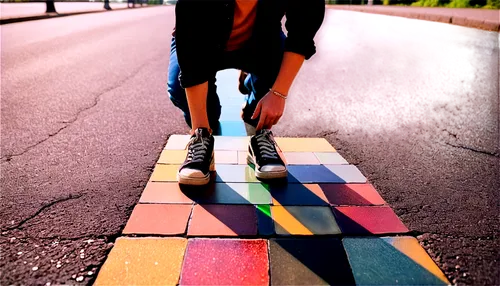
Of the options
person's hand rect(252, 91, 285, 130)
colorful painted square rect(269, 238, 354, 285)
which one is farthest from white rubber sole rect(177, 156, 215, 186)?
colorful painted square rect(269, 238, 354, 285)

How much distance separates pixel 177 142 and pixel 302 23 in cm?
96

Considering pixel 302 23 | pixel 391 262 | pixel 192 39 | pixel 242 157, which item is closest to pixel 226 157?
pixel 242 157

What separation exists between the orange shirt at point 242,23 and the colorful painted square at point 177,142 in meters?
0.60

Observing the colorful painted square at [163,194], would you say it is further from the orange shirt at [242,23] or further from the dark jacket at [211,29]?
the orange shirt at [242,23]

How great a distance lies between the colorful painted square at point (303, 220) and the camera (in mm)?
1360

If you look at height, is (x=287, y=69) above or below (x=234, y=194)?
above

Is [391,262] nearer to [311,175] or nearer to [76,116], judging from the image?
[311,175]

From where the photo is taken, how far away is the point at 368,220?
1432mm

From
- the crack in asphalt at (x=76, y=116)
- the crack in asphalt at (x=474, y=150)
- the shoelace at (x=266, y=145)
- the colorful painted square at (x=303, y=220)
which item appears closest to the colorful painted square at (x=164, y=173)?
A: the shoelace at (x=266, y=145)

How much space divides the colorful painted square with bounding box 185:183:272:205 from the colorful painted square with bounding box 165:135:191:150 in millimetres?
478

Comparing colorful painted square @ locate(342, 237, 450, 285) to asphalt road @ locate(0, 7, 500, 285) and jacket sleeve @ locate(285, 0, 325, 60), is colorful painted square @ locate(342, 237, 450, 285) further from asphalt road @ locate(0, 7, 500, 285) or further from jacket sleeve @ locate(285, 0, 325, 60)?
jacket sleeve @ locate(285, 0, 325, 60)

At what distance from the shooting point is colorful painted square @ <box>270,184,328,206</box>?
1.54 meters

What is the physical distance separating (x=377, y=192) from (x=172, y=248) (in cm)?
89

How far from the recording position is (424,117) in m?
2.66
